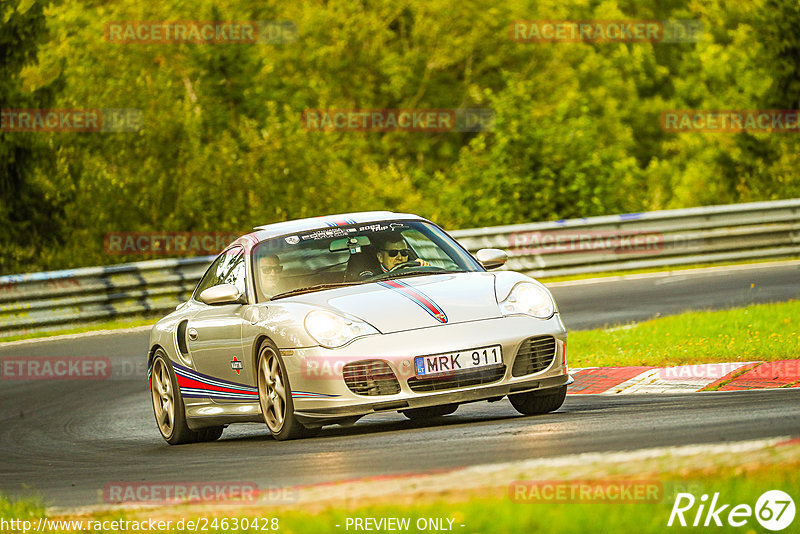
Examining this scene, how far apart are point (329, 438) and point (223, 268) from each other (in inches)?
81.0

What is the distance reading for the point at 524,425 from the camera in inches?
337

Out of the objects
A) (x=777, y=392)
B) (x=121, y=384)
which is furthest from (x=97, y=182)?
(x=777, y=392)

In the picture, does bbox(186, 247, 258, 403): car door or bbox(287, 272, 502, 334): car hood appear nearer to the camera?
bbox(287, 272, 502, 334): car hood

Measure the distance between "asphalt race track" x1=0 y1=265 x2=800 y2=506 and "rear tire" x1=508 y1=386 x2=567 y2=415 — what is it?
0.23ft

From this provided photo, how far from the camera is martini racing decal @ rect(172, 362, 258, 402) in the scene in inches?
376

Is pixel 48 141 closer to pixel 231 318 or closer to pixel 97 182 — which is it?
pixel 97 182

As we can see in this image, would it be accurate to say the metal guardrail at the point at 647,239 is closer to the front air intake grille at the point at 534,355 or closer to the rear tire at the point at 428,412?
the rear tire at the point at 428,412

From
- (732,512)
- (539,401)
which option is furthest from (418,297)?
(732,512)

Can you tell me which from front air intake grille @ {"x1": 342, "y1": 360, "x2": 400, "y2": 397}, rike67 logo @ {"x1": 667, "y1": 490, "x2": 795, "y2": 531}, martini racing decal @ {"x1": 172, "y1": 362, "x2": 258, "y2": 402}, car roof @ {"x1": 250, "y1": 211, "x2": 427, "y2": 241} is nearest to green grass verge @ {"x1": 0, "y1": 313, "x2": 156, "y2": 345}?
martini racing decal @ {"x1": 172, "y1": 362, "x2": 258, "y2": 402}

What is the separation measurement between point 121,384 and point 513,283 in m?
6.77

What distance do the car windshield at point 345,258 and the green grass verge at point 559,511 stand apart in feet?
12.4

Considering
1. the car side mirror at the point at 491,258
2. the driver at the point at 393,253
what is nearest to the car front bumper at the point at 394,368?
the car side mirror at the point at 491,258

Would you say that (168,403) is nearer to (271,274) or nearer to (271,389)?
(271,274)

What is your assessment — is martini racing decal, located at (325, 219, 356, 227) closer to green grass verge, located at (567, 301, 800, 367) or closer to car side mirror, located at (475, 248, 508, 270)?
car side mirror, located at (475, 248, 508, 270)
